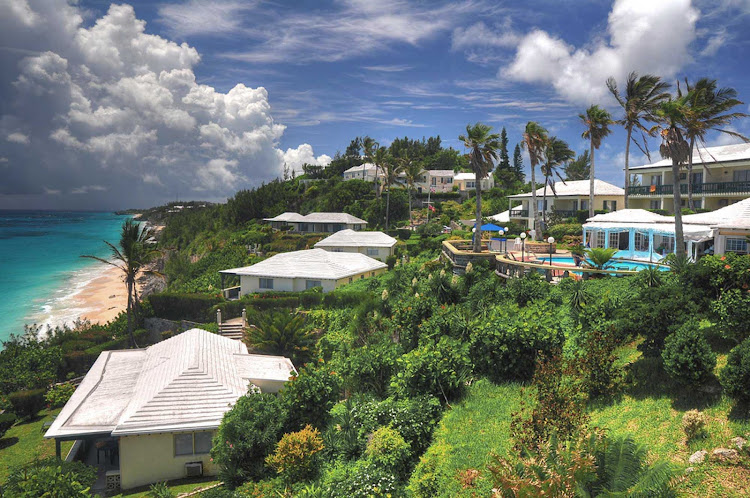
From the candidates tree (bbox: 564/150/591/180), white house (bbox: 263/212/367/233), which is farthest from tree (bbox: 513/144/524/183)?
white house (bbox: 263/212/367/233)

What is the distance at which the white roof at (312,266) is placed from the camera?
37.3 meters

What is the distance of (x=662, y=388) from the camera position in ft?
33.9

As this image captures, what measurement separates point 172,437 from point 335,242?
39403 millimetres

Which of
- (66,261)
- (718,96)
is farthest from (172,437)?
(66,261)

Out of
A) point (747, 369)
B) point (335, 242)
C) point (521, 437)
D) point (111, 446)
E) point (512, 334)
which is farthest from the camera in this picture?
point (335, 242)

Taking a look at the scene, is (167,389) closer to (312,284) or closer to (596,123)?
(312,284)

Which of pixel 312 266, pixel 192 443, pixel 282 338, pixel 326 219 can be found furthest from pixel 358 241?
pixel 192 443

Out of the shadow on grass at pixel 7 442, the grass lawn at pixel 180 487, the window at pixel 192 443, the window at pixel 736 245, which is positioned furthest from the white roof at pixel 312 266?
the window at pixel 736 245

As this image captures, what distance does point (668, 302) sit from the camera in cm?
1131

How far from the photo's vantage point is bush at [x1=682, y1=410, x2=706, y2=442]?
8.27 meters

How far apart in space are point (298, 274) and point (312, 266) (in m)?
2.10

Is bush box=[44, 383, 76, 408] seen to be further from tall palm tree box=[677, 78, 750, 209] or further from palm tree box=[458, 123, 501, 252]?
tall palm tree box=[677, 78, 750, 209]

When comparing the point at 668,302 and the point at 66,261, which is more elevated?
the point at 668,302

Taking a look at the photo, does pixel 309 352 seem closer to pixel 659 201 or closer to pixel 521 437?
pixel 521 437
